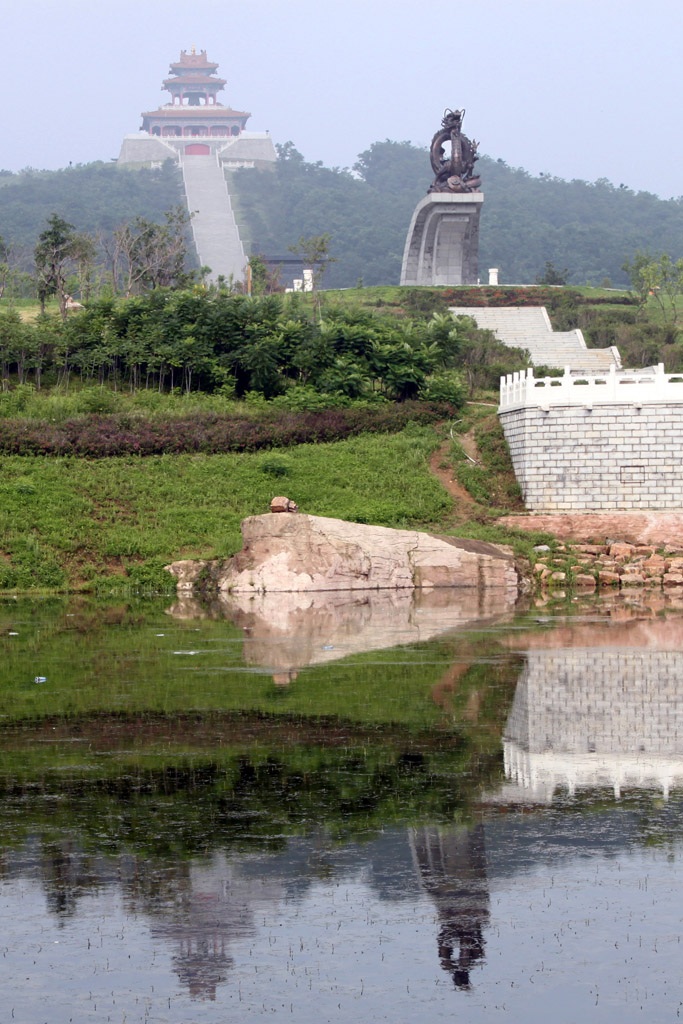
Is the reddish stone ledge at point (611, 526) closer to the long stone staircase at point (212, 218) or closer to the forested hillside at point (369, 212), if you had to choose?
the long stone staircase at point (212, 218)

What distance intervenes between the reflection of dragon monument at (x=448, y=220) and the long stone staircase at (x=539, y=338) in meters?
A: 7.00

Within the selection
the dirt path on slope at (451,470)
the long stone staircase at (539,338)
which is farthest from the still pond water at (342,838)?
the long stone staircase at (539,338)

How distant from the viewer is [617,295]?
6078cm

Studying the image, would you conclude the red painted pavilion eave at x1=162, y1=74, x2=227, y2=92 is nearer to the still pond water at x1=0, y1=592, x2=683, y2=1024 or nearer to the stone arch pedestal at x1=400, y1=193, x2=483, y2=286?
the stone arch pedestal at x1=400, y1=193, x2=483, y2=286

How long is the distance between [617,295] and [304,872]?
56.3 m

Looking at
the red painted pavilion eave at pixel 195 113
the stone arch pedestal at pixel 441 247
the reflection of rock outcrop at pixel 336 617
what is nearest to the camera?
the reflection of rock outcrop at pixel 336 617

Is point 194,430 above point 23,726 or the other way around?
above

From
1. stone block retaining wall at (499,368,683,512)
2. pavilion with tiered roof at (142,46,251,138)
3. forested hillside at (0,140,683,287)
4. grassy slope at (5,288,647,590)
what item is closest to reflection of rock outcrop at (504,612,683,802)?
grassy slope at (5,288,647,590)

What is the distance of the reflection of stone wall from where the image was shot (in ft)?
32.7

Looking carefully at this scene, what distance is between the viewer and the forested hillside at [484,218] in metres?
103

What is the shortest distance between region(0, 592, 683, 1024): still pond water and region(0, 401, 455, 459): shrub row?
16.2 meters

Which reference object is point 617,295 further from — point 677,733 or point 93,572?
point 677,733

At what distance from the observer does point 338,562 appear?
24.9 meters

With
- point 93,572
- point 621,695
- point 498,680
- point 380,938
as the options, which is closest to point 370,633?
point 498,680
